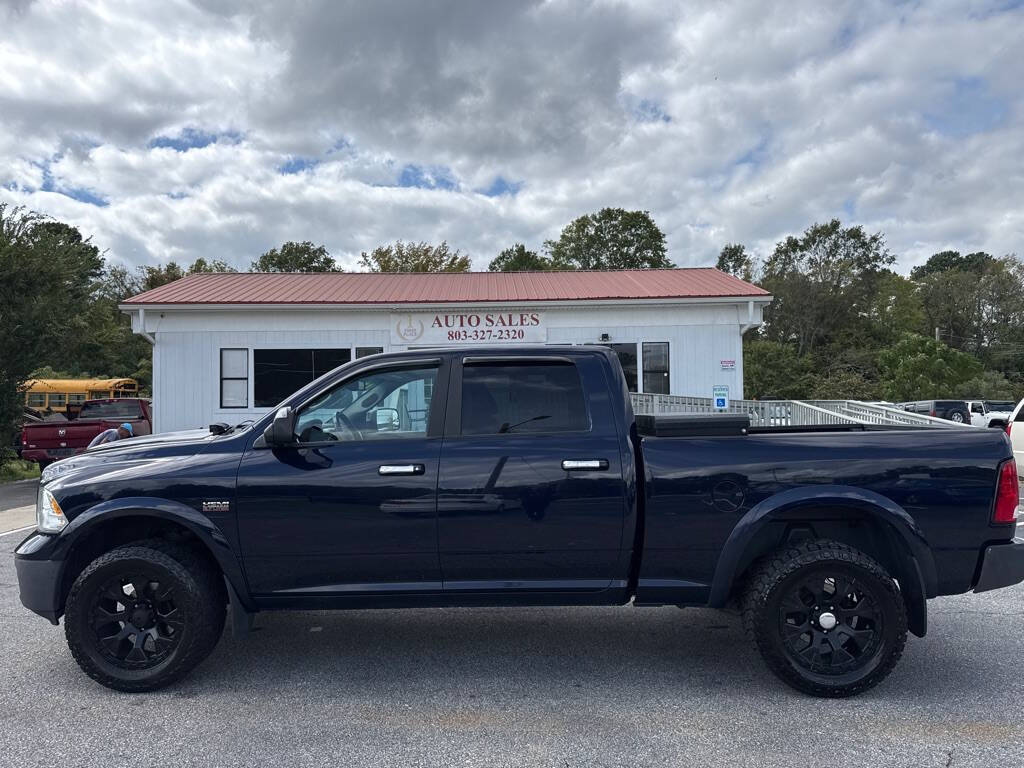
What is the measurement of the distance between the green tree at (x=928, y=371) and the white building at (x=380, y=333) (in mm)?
26960

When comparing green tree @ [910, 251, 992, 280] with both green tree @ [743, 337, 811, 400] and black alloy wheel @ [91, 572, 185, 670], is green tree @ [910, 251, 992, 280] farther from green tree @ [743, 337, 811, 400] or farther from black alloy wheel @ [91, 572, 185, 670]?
black alloy wheel @ [91, 572, 185, 670]

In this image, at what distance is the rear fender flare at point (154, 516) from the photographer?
403 cm

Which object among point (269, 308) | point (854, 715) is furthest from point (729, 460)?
point (269, 308)

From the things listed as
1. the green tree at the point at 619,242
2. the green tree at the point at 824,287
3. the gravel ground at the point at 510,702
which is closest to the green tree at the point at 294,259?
the green tree at the point at 619,242

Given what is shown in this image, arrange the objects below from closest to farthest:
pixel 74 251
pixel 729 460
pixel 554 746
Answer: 1. pixel 554 746
2. pixel 729 460
3. pixel 74 251

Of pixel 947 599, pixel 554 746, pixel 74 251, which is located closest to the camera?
pixel 554 746

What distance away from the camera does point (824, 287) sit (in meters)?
53.6

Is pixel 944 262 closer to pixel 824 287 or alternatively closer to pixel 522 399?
pixel 824 287

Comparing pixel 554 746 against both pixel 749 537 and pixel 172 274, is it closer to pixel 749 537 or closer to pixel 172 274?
pixel 749 537

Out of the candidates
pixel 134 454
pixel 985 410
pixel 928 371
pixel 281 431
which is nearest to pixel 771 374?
pixel 928 371

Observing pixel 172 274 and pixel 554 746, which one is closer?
pixel 554 746

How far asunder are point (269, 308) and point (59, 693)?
1291cm

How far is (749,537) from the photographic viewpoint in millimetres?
4016

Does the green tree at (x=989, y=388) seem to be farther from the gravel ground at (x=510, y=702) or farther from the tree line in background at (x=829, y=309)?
the gravel ground at (x=510, y=702)
